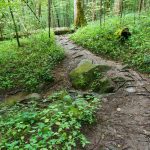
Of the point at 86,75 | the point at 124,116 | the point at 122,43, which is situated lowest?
the point at 124,116

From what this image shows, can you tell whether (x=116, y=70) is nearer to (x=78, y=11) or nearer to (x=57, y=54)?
(x=57, y=54)

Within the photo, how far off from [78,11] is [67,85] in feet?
32.2

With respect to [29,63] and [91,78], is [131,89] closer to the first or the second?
[91,78]

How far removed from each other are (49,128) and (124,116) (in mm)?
2196

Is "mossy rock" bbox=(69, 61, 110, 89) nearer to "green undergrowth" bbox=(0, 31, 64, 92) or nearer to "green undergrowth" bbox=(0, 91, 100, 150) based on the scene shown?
A: "green undergrowth" bbox=(0, 31, 64, 92)

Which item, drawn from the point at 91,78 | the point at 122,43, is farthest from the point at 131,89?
the point at 122,43

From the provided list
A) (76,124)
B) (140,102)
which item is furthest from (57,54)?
(76,124)

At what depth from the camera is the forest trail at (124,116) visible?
5.14 m

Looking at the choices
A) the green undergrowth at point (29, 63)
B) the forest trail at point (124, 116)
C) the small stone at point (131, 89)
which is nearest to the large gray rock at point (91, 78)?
the forest trail at point (124, 116)

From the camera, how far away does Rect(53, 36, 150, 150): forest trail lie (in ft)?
16.9

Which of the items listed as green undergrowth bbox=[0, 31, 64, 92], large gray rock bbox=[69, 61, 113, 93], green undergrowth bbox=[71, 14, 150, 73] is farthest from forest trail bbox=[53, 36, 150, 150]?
green undergrowth bbox=[0, 31, 64, 92]

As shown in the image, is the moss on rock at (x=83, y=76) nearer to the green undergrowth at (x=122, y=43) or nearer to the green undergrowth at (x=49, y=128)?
the green undergrowth at (x=122, y=43)

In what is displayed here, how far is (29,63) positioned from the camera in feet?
36.7

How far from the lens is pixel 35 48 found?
12.6 metres
